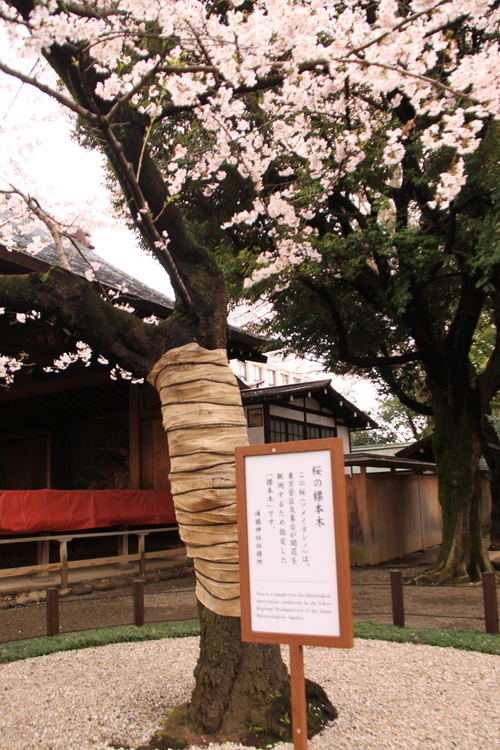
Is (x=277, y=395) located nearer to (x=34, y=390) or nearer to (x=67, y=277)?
(x=34, y=390)

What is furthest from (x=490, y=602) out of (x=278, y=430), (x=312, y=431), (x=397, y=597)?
(x=312, y=431)

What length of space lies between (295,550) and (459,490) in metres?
8.11

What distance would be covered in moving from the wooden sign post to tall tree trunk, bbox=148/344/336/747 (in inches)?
20.2

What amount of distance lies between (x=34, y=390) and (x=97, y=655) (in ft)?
26.1

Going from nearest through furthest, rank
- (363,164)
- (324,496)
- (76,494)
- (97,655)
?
1. (324,496)
2. (97,655)
3. (363,164)
4. (76,494)

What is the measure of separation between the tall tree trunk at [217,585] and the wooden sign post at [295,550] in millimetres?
513

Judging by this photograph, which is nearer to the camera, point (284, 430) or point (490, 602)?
point (490, 602)

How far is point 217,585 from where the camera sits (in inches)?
148

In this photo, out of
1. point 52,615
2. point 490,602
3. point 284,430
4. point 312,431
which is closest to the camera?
point 490,602

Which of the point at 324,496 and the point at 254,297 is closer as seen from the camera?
the point at 324,496

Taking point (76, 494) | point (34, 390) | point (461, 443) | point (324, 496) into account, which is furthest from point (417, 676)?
point (34, 390)

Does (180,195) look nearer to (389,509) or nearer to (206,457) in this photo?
(206,457)

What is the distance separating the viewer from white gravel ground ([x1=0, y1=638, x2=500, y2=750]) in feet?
11.6

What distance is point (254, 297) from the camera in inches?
418
